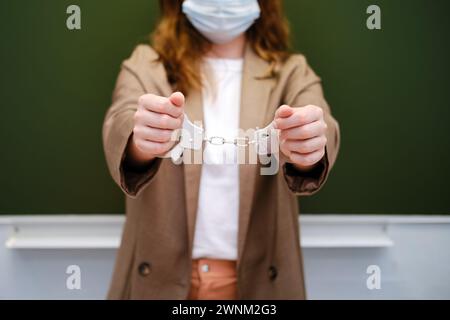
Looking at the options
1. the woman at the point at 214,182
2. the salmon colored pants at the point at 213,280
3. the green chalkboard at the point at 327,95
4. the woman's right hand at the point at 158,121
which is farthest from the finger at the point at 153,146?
the green chalkboard at the point at 327,95

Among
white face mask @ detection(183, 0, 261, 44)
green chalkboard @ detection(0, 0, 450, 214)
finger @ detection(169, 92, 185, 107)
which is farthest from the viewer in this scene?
green chalkboard @ detection(0, 0, 450, 214)

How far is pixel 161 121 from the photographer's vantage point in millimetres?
427

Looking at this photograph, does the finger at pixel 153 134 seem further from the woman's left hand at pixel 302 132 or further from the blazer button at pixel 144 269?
the blazer button at pixel 144 269

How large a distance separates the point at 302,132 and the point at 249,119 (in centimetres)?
20

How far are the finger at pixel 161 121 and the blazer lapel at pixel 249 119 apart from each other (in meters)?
0.21

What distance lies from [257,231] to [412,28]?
0.57 meters

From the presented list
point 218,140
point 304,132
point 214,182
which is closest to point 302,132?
point 304,132

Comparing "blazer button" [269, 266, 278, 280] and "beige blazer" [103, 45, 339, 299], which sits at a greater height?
"beige blazer" [103, 45, 339, 299]

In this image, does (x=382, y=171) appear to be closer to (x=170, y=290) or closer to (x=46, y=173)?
(x=170, y=290)

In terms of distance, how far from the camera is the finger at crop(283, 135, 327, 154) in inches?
17.9

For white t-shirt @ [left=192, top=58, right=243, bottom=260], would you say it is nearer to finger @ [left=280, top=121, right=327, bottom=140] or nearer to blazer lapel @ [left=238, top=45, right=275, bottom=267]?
blazer lapel @ [left=238, top=45, right=275, bottom=267]

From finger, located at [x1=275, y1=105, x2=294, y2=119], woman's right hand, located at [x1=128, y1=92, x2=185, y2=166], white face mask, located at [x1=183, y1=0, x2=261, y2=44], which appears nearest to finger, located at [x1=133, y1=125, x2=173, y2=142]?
woman's right hand, located at [x1=128, y1=92, x2=185, y2=166]

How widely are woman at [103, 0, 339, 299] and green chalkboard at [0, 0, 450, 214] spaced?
189mm

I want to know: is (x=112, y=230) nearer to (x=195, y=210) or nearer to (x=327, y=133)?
(x=195, y=210)
